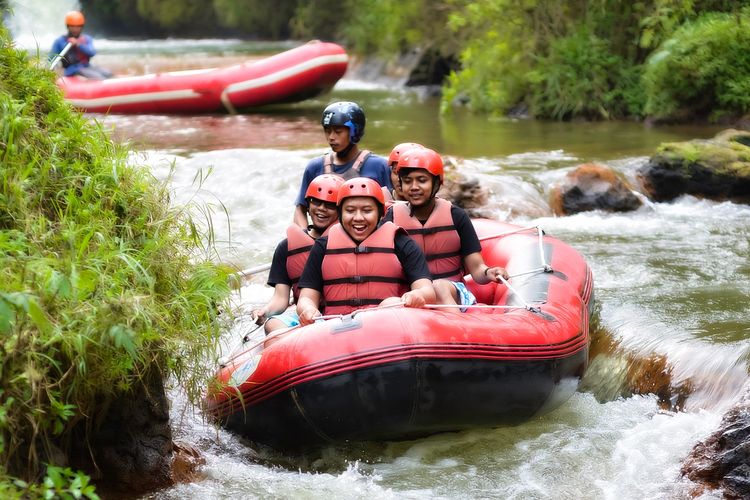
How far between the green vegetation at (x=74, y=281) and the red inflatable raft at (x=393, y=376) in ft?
1.31

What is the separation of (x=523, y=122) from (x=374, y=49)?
364 inches

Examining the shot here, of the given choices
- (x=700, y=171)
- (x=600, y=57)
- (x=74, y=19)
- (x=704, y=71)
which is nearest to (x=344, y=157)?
(x=700, y=171)

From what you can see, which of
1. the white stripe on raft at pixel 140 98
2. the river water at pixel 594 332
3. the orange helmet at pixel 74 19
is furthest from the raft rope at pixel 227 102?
the orange helmet at pixel 74 19

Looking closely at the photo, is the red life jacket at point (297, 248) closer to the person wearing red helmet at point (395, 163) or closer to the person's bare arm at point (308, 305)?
the person's bare arm at point (308, 305)

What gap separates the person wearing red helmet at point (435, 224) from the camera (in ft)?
16.8

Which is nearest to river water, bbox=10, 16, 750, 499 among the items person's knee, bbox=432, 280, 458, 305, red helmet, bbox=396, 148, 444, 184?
person's knee, bbox=432, 280, 458, 305

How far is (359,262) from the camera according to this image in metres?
4.60

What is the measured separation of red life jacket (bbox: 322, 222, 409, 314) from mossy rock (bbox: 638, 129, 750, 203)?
5.72 m

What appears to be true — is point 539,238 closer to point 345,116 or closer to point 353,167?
point 353,167

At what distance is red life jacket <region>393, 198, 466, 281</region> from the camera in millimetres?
5137

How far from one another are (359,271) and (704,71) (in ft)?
30.2

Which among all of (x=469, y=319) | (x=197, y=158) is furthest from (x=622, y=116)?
(x=469, y=319)

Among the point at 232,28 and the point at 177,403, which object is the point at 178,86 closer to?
the point at 177,403

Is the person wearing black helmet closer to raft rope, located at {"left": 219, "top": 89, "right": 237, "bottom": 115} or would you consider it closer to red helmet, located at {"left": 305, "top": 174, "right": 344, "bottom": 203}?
red helmet, located at {"left": 305, "top": 174, "right": 344, "bottom": 203}
